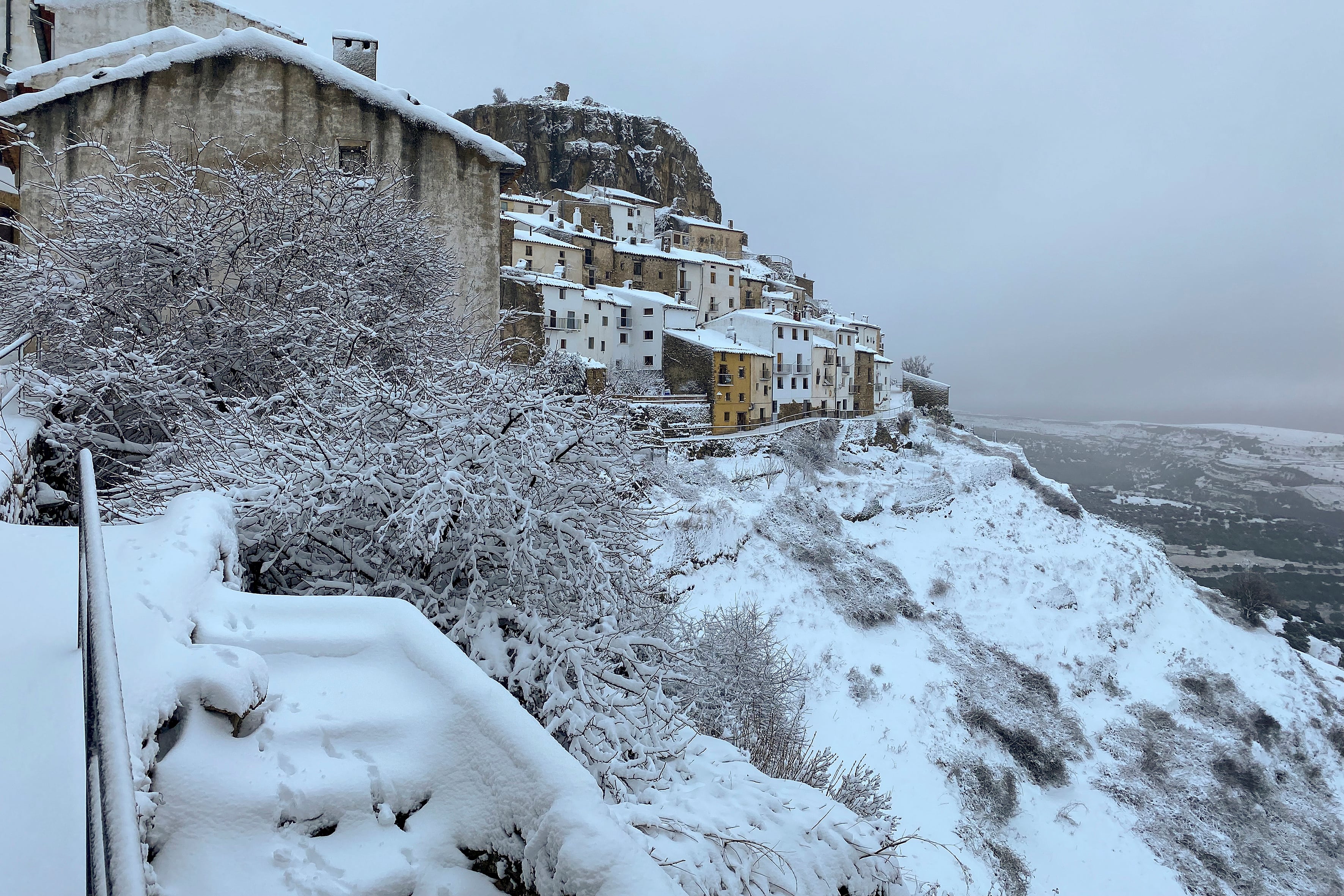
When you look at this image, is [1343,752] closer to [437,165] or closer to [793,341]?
[793,341]

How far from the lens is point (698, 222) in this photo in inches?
2744

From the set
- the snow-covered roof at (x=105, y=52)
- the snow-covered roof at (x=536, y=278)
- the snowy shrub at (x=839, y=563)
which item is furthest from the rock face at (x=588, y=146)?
the snow-covered roof at (x=105, y=52)

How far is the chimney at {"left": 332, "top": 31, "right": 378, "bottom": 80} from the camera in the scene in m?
15.2

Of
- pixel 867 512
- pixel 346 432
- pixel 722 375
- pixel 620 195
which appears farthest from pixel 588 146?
pixel 346 432

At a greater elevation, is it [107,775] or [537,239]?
[537,239]

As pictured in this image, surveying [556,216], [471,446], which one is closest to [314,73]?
[471,446]

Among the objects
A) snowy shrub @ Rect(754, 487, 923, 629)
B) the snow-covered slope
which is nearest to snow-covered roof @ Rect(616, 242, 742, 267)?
the snow-covered slope

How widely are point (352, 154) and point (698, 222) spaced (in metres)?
59.9

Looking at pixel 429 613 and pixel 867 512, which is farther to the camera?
pixel 867 512

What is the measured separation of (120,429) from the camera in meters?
6.96

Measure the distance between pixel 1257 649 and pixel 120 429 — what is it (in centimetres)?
4600

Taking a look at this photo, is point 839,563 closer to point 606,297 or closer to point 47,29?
point 606,297

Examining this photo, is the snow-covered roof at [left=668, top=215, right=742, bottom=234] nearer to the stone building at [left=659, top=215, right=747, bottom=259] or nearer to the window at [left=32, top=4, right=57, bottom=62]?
the stone building at [left=659, top=215, right=747, bottom=259]

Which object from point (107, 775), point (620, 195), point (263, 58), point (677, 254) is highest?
point (620, 195)
